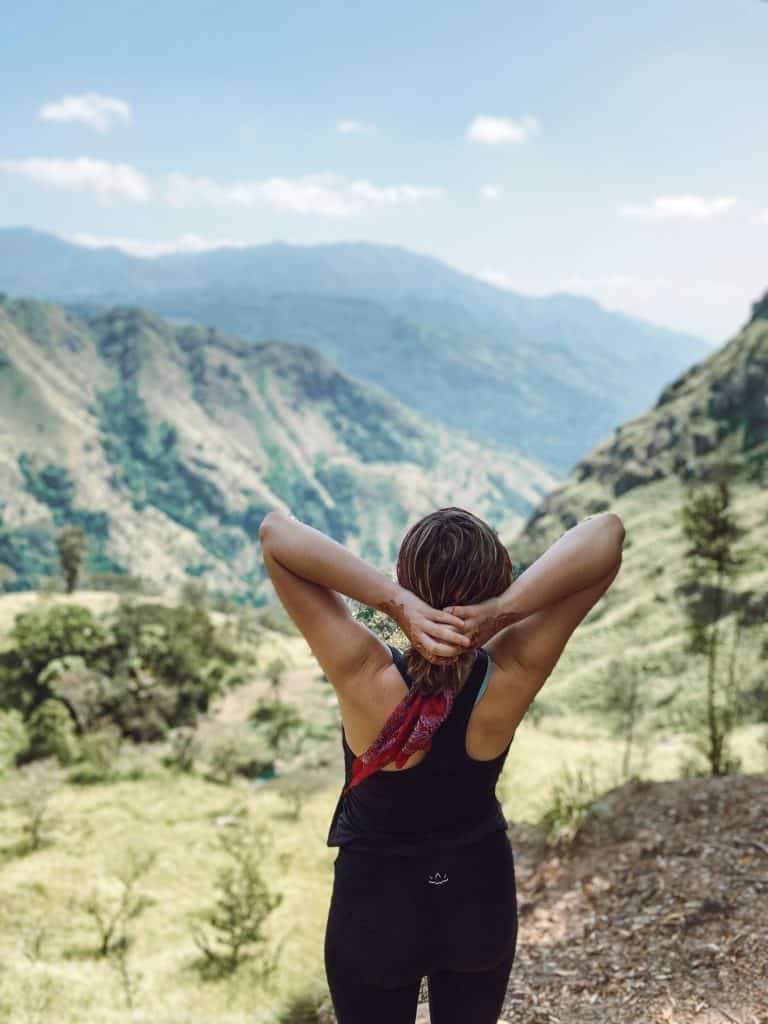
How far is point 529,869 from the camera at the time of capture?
809 cm

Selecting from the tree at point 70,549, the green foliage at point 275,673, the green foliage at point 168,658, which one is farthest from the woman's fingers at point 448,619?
the tree at point 70,549

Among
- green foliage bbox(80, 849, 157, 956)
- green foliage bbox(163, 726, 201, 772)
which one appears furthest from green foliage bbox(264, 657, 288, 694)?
green foliage bbox(80, 849, 157, 956)

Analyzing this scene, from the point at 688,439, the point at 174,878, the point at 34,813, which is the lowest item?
the point at 174,878

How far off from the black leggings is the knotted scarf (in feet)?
0.95

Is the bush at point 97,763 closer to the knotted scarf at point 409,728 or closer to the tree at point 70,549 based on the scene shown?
the knotted scarf at point 409,728

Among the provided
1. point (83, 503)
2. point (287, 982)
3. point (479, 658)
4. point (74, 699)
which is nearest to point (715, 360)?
point (74, 699)

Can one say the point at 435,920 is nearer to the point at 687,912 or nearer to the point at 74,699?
the point at 687,912

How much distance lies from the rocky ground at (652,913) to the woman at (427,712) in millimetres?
2071

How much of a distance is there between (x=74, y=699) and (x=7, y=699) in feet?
→ 22.7

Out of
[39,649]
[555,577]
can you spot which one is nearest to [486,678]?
[555,577]

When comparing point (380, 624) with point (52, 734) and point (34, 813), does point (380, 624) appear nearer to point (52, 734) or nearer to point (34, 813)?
point (34, 813)

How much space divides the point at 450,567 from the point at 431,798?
0.60 meters

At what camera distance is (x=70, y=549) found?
45.3 metres

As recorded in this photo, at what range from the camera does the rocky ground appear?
4258 millimetres
